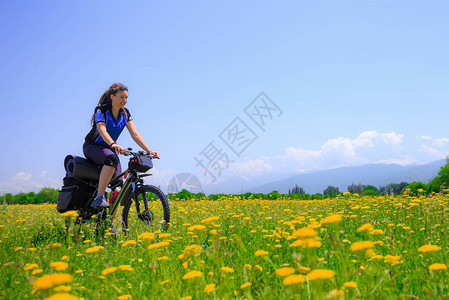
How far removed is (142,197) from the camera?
4980 mm

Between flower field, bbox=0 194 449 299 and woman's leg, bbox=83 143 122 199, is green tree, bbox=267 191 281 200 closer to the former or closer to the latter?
flower field, bbox=0 194 449 299

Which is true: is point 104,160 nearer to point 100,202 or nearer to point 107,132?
point 107,132

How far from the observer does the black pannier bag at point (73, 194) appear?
5371mm

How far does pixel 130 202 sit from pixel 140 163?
820mm

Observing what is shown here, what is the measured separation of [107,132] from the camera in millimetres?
5195

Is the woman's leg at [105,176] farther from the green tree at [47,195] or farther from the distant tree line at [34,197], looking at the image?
the distant tree line at [34,197]

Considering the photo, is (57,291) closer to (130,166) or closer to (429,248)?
(429,248)

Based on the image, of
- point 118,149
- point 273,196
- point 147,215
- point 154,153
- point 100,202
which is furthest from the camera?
point 273,196

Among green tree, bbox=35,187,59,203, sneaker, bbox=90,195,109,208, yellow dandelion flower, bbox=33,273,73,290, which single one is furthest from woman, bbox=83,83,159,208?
green tree, bbox=35,187,59,203

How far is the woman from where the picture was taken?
4988 millimetres

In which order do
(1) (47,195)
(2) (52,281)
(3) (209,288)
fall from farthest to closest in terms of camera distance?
(1) (47,195)
(3) (209,288)
(2) (52,281)

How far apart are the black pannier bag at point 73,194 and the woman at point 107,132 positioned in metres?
0.57

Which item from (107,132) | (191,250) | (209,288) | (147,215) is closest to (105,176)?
(107,132)

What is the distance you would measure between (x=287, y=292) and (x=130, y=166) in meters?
3.88
